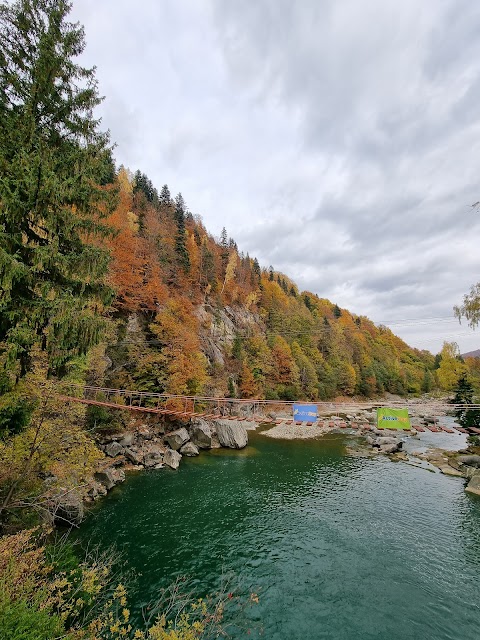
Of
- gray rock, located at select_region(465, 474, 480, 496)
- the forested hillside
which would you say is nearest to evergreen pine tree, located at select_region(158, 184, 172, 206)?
the forested hillside

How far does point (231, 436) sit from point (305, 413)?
10195 millimetres

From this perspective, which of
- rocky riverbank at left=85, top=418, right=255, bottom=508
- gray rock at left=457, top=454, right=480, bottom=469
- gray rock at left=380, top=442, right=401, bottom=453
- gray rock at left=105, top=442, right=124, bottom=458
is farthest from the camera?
gray rock at left=380, top=442, right=401, bottom=453

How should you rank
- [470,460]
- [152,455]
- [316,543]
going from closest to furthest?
[316,543], [152,455], [470,460]

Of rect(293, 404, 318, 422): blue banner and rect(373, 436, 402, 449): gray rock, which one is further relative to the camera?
rect(373, 436, 402, 449): gray rock

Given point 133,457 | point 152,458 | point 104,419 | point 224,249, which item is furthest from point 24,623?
point 224,249

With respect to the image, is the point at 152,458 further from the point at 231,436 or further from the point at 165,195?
the point at 165,195

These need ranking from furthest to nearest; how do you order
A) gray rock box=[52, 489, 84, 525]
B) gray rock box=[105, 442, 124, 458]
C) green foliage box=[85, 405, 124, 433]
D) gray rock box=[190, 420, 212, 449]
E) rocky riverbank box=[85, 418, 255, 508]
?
gray rock box=[190, 420, 212, 449] < gray rock box=[105, 442, 124, 458] < green foliage box=[85, 405, 124, 433] < rocky riverbank box=[85, 418, 255, 508] < gray rock box=[52, 489, 84, 525]

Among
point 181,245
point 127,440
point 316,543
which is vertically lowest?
point 316,543

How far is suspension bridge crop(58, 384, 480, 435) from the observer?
12.2 metres

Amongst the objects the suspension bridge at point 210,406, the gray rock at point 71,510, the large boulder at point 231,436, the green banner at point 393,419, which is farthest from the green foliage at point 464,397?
the gray rock at point 71,510

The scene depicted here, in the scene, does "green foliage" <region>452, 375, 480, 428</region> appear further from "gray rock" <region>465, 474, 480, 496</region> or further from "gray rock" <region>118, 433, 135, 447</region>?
"gray rock" <region>118, 433, 135, 447</region>

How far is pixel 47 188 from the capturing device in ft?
19.7

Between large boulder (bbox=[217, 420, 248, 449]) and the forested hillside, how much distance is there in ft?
11.5

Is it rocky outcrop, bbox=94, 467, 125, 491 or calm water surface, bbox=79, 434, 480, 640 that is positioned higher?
rocky outcrop, bbox=94, 467, 125, 491
